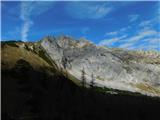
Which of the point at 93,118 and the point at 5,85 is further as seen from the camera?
the point at 5,85

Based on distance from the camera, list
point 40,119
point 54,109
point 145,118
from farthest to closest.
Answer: point 145,118
point 54,109
point 40,119

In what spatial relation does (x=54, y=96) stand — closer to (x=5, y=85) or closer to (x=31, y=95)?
(x=31, y=95)

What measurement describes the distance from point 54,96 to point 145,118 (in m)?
49.5

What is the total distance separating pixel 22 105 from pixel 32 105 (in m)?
5.06

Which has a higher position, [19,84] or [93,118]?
[19,84]

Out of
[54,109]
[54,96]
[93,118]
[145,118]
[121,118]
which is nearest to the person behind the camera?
[93,118]

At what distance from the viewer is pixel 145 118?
519 ft

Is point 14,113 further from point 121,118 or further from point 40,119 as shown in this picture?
point 121,118

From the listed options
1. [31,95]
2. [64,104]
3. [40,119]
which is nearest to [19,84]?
[31,95]

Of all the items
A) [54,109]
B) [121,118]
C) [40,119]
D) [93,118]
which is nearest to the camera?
[40,119]

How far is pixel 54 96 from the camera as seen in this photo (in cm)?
17100

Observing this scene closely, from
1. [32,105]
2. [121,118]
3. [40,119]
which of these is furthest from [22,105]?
[40,119]

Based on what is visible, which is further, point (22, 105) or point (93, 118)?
point (22, 105)

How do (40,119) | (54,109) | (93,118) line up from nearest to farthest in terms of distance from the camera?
1. (40,119)
2. (93,118)
3. (54,109)
